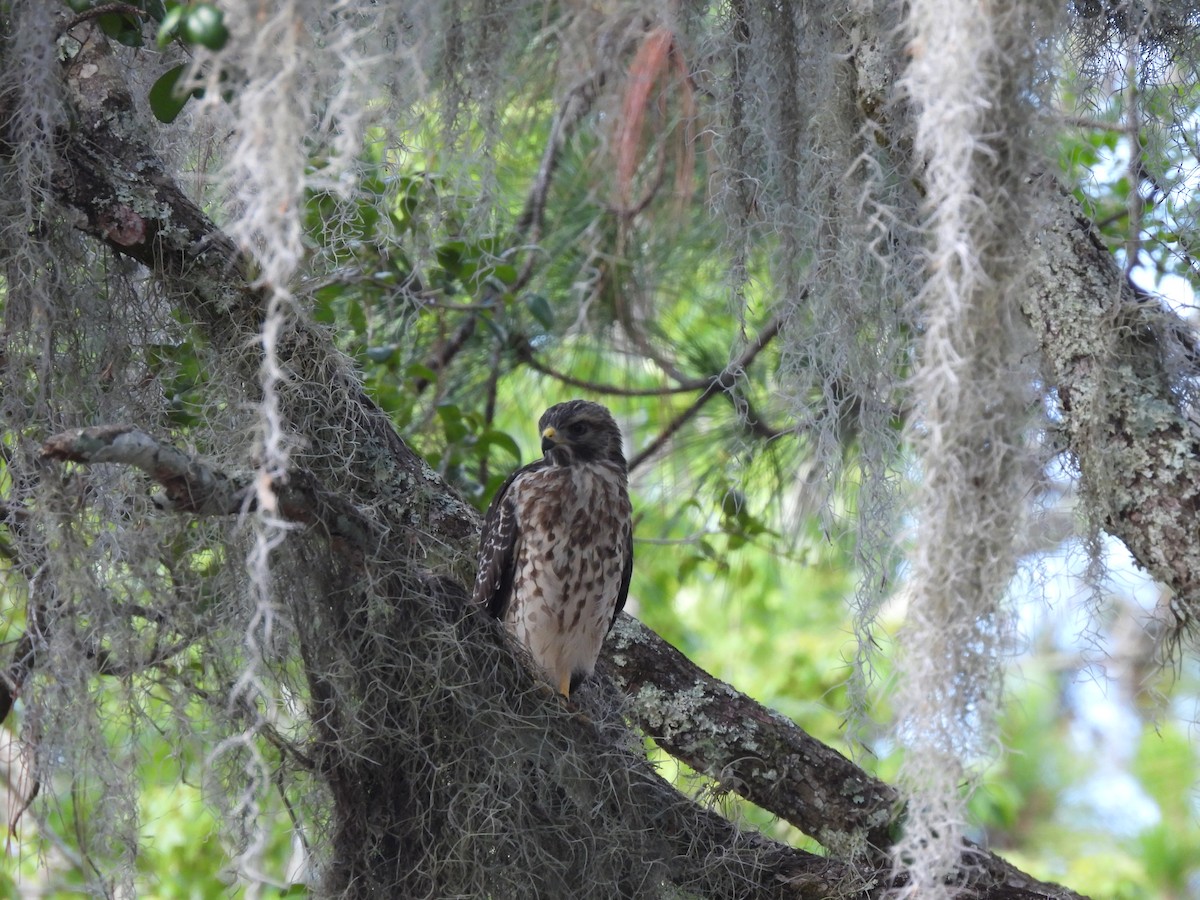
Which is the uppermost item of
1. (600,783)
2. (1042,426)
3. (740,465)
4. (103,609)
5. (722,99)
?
(722,99)

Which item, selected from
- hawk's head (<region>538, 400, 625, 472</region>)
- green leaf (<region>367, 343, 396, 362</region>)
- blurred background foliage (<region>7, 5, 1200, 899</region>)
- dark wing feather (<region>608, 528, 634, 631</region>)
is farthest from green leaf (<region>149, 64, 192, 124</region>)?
dark wing feather (<region>608, 528, 634, 631</region>)

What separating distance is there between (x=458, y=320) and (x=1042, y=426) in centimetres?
255

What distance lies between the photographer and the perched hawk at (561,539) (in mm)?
3191

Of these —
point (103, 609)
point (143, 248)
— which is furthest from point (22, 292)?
point (103, 609)

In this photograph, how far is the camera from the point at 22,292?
7.58 ft

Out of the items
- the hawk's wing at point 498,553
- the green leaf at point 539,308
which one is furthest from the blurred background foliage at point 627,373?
the hawk's wing at point 498,553

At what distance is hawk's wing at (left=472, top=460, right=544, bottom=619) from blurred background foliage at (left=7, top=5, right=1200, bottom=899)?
0.40m

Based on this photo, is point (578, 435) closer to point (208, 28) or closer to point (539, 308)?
point (539, 308)

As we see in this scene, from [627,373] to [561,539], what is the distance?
1.44 metres

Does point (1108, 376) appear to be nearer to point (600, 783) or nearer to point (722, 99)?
point (722, 99)

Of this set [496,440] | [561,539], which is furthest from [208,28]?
[496,440]

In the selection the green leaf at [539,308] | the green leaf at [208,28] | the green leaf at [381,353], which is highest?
the green leaf at [539,308]

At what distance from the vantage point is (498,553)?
10.5 ft

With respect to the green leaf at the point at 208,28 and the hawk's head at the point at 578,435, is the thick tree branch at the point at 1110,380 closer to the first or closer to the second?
the green leaf at the point at 208,28
